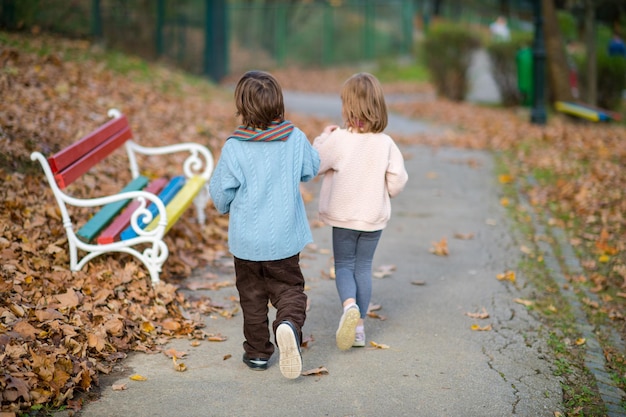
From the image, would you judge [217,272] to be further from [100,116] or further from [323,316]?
[100,116]

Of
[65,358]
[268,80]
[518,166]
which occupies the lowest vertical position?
[518,166]

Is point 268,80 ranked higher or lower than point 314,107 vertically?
higher

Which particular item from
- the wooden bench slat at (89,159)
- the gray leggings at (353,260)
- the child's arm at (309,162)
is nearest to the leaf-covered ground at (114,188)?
the wooden bench slat at (89,159)

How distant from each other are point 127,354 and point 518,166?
7.69m

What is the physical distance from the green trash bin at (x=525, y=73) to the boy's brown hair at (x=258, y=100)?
13.1 meters

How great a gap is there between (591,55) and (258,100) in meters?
12.7

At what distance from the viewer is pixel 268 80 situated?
4.16m

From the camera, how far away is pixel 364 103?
14.8 feet

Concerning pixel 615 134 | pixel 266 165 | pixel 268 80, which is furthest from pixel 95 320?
pixel 615 134

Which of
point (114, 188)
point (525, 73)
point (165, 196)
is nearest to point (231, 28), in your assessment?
point (525, 73)

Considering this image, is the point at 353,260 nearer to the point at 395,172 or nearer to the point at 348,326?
the point at 348,326

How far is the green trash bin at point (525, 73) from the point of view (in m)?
16.2

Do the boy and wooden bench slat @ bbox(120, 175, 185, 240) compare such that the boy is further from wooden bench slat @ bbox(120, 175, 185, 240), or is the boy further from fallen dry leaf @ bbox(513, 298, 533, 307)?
fallen dry leaf @ bbox(513, 298, 533, 307)

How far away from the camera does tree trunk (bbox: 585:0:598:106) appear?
15.1m
